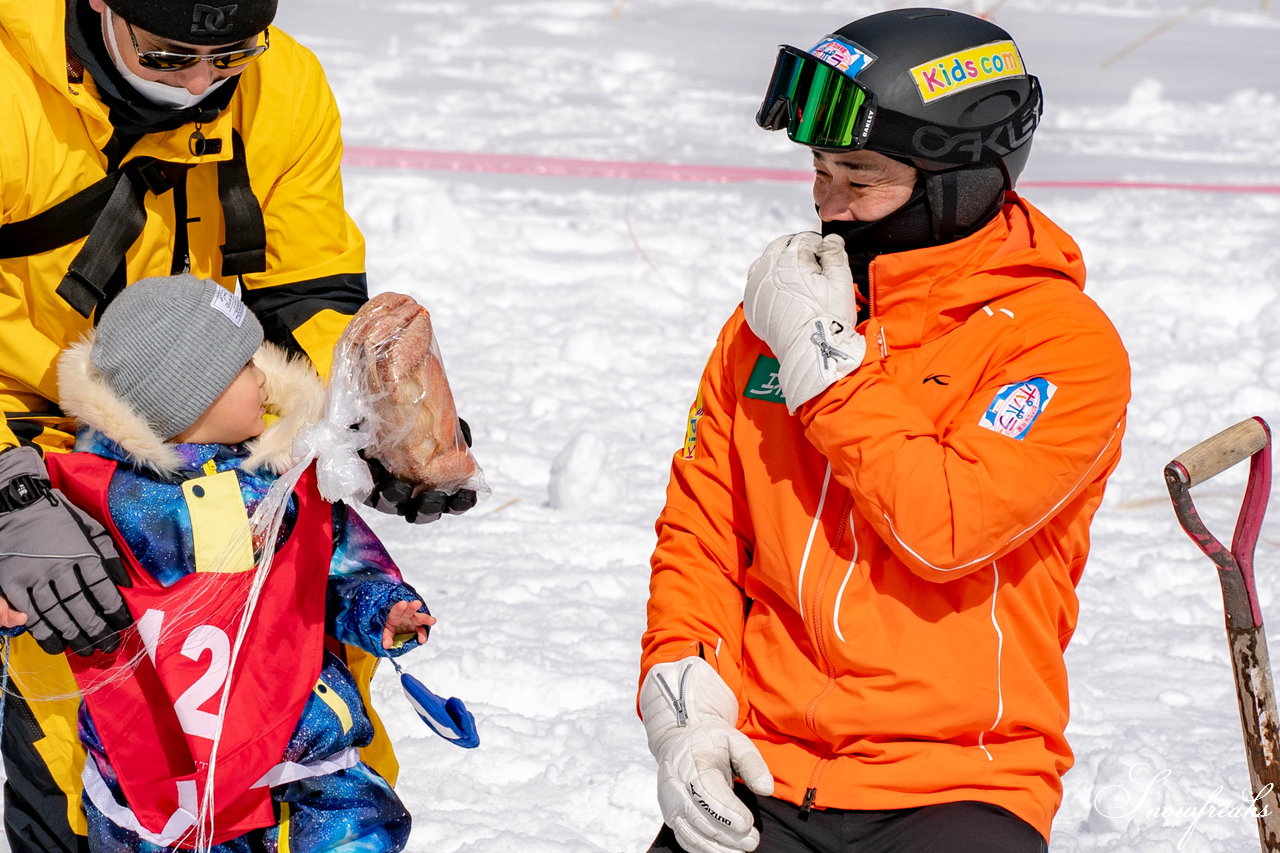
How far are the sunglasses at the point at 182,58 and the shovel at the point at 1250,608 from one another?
1777 mm

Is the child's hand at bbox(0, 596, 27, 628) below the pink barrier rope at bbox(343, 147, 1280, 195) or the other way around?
the other way around

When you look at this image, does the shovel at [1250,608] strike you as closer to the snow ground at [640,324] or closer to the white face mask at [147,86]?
the snow ground at [640,324]

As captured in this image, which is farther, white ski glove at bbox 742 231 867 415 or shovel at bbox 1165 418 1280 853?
shovel at bbox 1165 418 1280 853

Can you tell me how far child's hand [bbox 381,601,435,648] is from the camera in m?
2.51

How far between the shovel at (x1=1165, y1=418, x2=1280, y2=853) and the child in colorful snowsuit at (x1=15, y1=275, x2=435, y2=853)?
55.8 inches

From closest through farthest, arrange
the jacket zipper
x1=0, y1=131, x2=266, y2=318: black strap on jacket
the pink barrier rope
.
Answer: the jacket zipper → x1=0, y1=131, x2=266, y2=318: black strap on jacket → the pink barrier rope

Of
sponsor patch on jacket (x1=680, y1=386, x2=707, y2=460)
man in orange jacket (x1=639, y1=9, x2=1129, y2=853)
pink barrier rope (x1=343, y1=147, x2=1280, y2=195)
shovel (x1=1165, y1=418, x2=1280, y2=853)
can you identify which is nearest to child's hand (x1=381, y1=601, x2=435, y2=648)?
man in orange jacket (x1=639, y1=9, x2=1129, y2=853)

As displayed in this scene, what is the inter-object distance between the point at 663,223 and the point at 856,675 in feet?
20.2

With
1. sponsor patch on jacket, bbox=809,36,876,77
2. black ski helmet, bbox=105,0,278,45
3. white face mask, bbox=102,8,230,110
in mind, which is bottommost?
white face mask, bbox=102,8,230,110

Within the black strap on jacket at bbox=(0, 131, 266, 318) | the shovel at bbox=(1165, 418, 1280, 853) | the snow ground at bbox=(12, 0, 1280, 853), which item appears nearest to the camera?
the shovel at bbox=(1165, 418, 1280, 853)

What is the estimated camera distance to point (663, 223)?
8156mm

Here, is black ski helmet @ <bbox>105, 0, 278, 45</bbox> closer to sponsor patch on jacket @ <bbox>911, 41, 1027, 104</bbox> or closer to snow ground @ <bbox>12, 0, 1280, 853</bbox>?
sponsor patch on jacket @ <bbox>911, 41, 1027, 104</bbox>

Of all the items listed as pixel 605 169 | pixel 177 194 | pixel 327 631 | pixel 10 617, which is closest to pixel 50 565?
pixel 10 617

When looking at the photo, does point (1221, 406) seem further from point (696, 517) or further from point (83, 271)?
point (83, 271)
